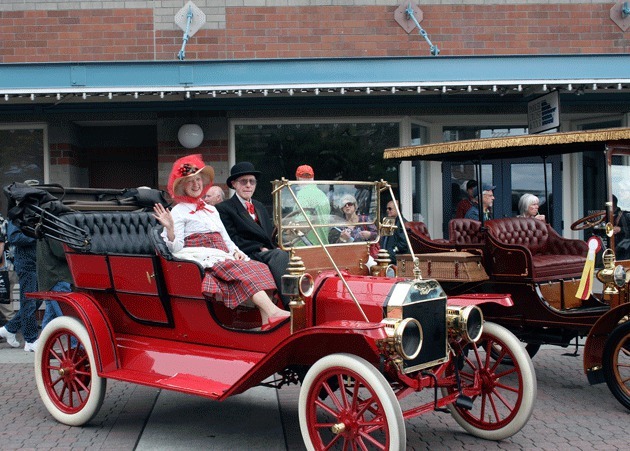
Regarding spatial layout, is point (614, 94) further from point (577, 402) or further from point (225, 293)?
point (225, 293)

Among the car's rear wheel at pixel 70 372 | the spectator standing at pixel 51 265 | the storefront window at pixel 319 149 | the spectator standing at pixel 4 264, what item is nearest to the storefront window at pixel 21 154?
the spectator standing at pixel 4 264

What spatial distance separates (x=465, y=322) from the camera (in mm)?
4402

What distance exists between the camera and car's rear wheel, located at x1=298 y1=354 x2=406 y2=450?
385 cm

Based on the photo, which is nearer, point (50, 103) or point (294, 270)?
point (294, 270)

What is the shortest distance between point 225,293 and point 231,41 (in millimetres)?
6857

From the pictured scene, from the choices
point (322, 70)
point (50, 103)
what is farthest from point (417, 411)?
point (50, 103)

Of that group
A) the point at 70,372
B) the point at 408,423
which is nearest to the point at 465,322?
the point at 408,423

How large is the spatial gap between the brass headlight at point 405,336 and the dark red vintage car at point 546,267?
1926 mm

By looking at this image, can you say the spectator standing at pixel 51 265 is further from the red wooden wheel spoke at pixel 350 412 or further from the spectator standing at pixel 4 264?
the red wooden wheel spoke at pixel 350 412

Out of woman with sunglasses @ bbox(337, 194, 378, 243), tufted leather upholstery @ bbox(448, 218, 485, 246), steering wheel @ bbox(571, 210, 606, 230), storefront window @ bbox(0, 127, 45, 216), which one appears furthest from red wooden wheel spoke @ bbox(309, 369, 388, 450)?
storefront window @ bbox(0, 127, 45, 216)

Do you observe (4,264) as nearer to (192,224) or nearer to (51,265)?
(51,265)

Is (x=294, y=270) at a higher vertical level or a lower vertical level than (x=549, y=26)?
lower

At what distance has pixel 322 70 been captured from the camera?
30.1 ft

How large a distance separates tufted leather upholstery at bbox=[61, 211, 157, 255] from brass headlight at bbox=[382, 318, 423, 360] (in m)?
2.47
